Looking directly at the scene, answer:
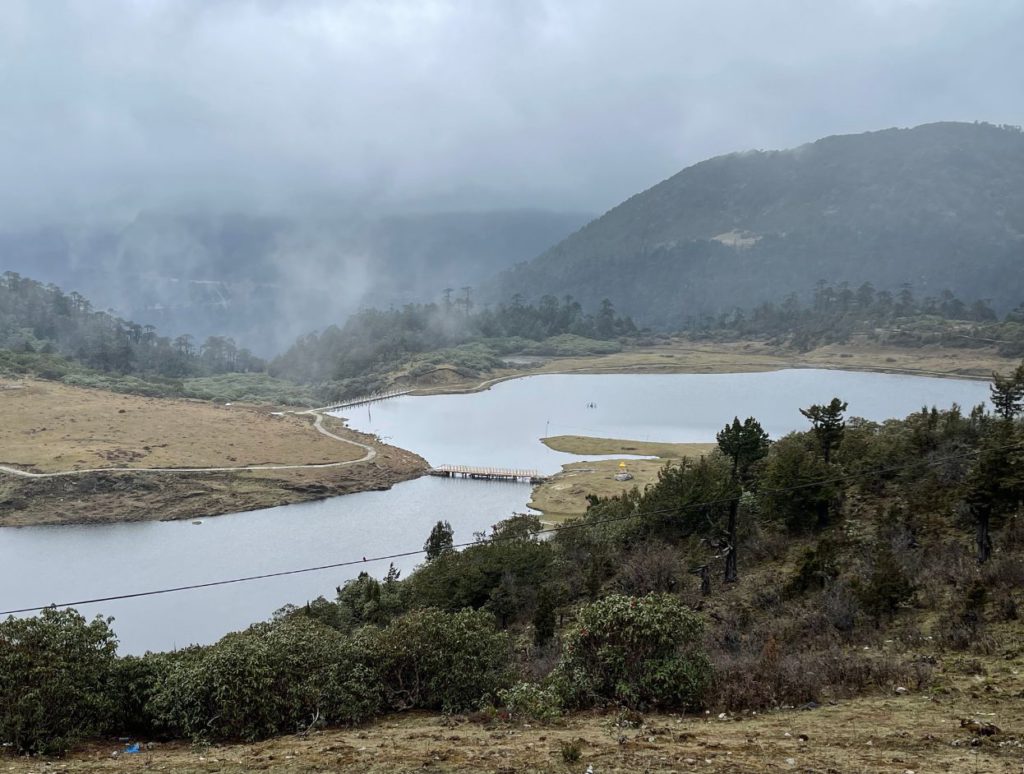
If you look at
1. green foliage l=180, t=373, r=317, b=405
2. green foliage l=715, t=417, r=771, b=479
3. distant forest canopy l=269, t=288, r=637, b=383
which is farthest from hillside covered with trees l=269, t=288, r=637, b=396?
green foliage l=715, t=417, r=771, b=479

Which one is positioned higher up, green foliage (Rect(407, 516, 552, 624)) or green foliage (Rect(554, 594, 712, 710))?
green foliage (Rect(554, 594, 712, 710))

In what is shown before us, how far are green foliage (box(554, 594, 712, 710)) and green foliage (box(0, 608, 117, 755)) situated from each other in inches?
270

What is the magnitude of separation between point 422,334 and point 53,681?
150 metres

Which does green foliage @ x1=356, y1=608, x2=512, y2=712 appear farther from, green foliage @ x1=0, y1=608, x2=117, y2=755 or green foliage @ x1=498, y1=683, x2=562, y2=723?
green foliage @ x1=0, y1=608, x2=117, y2=755

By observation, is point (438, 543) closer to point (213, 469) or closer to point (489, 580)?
point (489, 580)

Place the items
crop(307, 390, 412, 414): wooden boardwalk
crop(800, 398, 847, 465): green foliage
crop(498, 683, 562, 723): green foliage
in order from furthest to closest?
1. crop(307, 390, 412, 414): wooden boardwalk
2. crop(800, 398, 847, 465): green foliage
3. crop(498, 683, 562, 723): green foliage

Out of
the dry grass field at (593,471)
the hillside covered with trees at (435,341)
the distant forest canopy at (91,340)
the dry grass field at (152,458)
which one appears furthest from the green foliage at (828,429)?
the distant forest canopy at (91,340)

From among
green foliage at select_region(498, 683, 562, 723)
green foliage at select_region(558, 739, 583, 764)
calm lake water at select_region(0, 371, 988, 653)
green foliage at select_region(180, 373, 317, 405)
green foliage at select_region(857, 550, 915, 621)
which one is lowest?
calm lake water at select_region(0, 371, 988, 653)

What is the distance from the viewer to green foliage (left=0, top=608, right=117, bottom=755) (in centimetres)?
1062

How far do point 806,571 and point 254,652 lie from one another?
12.4 meters

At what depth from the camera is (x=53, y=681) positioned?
36.0 ft

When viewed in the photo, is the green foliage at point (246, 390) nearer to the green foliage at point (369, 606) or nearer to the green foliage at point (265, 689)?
the green foliage at point (369, 606)

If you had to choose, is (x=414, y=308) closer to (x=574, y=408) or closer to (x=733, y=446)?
(x=574, y=408)

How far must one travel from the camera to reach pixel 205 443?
2459 inches
